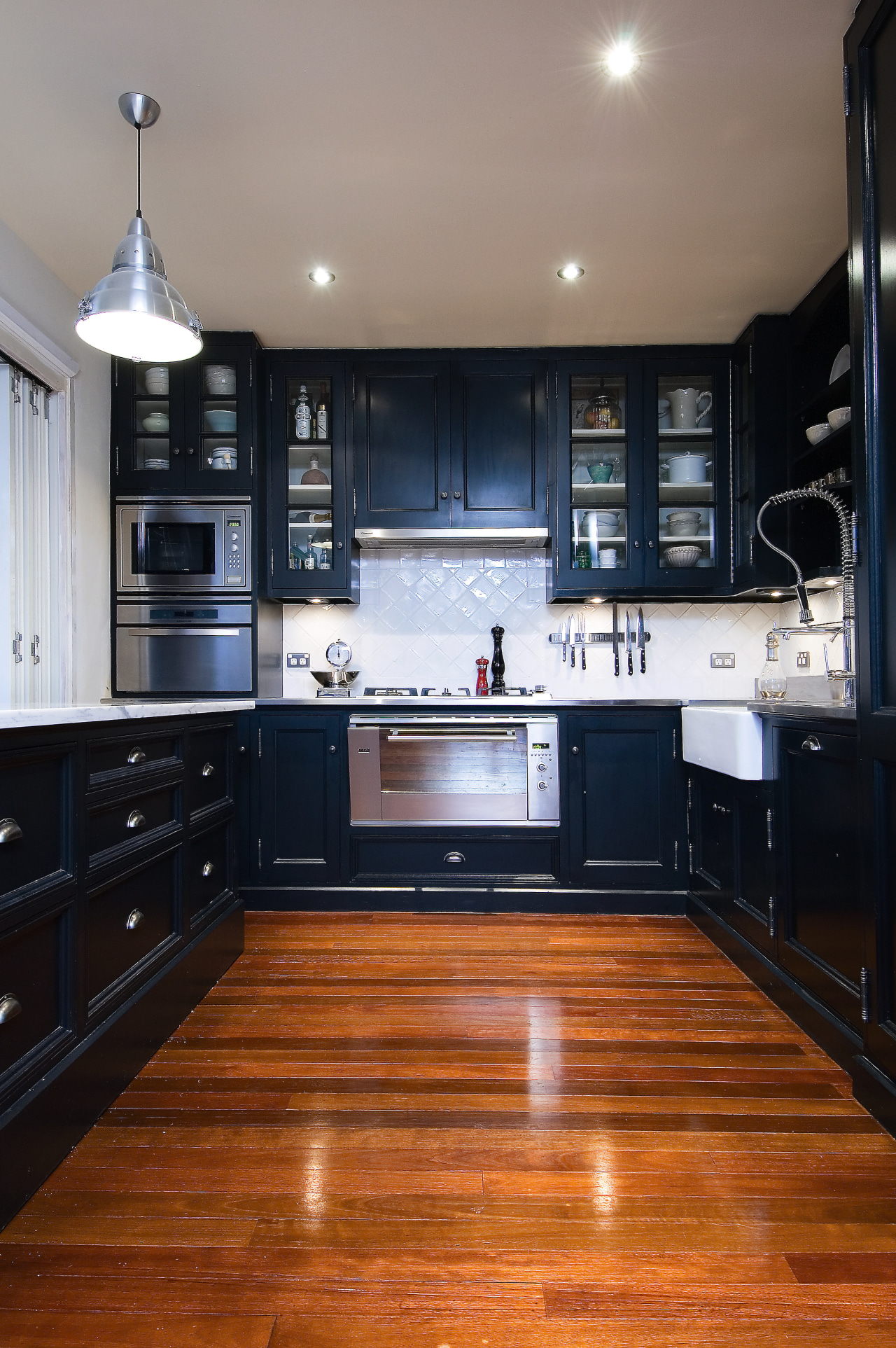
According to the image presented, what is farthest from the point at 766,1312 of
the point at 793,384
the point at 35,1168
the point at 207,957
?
the point at 793,384

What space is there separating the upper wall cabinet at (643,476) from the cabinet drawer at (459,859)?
1193mm

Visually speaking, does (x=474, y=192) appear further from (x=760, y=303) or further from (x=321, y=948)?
(x=321, y=948)

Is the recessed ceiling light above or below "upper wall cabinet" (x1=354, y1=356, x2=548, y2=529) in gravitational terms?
above

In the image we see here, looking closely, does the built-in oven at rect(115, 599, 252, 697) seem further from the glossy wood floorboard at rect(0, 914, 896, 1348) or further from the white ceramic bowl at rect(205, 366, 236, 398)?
the glossy wood floorboard at rect(0, 914, 896, 1348)

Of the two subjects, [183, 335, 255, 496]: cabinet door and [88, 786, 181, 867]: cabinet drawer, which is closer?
[88, 786, 181, 867]: cabinet drawer

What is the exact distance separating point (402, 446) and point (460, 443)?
27 centimetres

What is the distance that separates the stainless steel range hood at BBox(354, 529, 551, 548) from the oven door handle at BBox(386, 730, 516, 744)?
0.93 meters

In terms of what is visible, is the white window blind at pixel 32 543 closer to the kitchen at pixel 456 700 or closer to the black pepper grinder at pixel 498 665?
the kitchen at pixel 456 700

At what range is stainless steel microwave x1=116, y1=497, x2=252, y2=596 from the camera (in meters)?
3.38

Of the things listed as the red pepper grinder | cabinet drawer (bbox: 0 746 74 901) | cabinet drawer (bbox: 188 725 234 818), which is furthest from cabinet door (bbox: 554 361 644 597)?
cabinet drawer (bbox: 0 746 74 901)

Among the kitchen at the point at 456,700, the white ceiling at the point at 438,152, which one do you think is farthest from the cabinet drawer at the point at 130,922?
the white ceiling at the point at 438,152

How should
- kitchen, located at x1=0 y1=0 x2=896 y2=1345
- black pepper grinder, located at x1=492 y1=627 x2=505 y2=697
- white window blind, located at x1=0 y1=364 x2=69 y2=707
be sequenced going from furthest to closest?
Result: black pepper grinder, located at x1=492 y1=627 x2=505 y2=697, white window blind, located at x1=0 y1=364 x2=69 y2=707, kitchen, located at x1=0 y1=0 x2=896 y2=1345

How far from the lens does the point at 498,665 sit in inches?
144

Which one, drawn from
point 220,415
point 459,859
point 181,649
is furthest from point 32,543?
point 459,859
